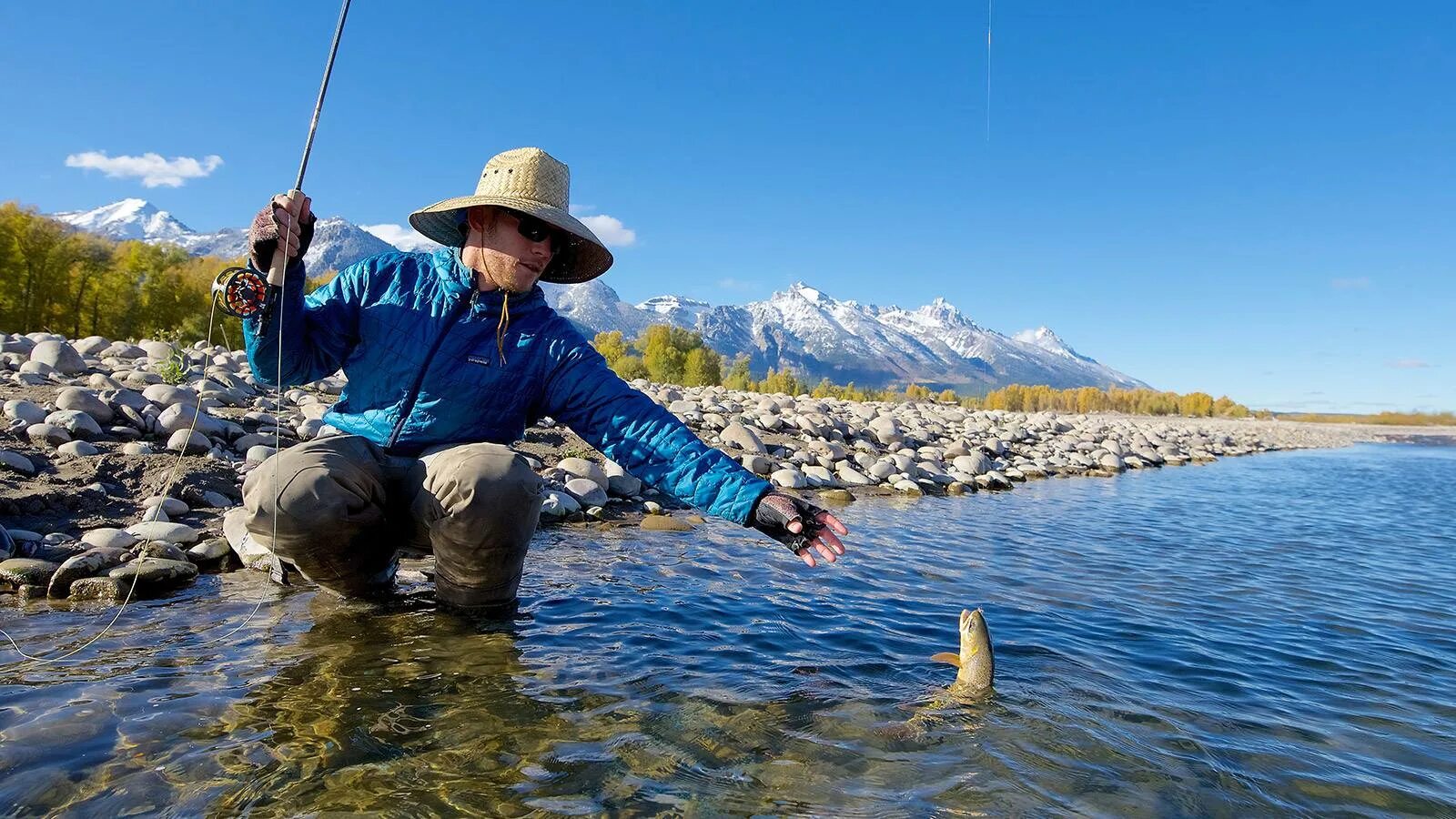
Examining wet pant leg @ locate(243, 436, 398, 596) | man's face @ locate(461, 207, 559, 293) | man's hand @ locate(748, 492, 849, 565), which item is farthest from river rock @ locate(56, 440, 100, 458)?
man's hand @ locate(748, 492, 849, 565)

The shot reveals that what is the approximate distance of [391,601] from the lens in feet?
14.1

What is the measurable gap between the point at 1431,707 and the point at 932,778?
3.26 meters

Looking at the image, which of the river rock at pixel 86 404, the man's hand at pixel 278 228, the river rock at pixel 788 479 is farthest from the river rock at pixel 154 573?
the river rock at pixel 788 479

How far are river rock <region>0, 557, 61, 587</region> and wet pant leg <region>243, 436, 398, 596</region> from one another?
177cm

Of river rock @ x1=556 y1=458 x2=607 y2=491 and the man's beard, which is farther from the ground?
the man's beard

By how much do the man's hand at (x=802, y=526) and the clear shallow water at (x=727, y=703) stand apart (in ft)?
2.29

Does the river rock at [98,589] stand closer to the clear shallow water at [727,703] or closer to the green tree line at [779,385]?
the clear shallow water at [727,703]

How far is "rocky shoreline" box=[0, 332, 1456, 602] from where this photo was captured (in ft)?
15.5

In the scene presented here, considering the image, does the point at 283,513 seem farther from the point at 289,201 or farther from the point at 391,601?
the point at 289,201

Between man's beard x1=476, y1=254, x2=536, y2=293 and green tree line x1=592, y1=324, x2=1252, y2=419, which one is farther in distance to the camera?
green tree line x1=592, y1=324, x2=1252, y2=419

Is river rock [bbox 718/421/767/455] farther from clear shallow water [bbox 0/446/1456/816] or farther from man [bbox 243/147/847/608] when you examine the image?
man [bbox 243/147/847/608]

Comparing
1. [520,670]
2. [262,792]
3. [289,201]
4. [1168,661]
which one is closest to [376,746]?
[262,792]

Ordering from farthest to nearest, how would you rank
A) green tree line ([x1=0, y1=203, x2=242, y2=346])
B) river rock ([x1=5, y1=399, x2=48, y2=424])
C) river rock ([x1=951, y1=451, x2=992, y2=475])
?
green tree line ([x1=0, y1=203, x2=242, y2=346])
river rock ([x1=951, y1=451, x2=992, y2=475])
river rock ([x1=5, y1=399, x2=48, y2=424])

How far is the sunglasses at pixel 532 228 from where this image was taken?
362 centimetres
